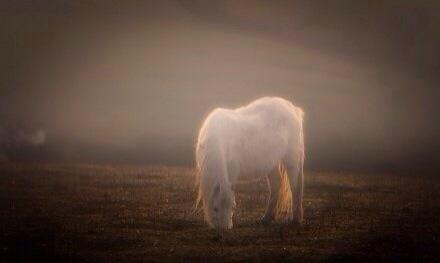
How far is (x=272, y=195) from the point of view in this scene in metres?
8.48

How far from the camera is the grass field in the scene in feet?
21.6

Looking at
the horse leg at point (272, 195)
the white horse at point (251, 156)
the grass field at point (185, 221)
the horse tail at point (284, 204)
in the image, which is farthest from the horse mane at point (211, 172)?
the horse tail at point (284, 204)

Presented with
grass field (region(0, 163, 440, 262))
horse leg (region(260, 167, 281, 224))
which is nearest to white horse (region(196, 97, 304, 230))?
horse leg (region(260, 167, 281, 224))

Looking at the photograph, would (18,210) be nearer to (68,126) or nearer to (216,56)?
(68,126)

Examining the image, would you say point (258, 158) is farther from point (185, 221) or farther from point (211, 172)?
point (185, 221)

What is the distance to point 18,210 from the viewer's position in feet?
28.6

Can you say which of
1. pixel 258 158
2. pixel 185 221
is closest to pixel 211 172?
pixel 258 158

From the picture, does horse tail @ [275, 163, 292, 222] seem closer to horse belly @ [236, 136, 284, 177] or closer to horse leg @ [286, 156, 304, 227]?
horse leg @ [286, 156, 304, 227]

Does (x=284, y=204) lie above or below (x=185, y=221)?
above

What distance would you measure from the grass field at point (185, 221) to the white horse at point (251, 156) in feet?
1.09

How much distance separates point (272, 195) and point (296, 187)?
0.33 m

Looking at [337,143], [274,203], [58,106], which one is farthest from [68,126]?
[274,203]

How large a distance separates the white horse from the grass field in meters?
0.33

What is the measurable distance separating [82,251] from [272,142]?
108 inches
